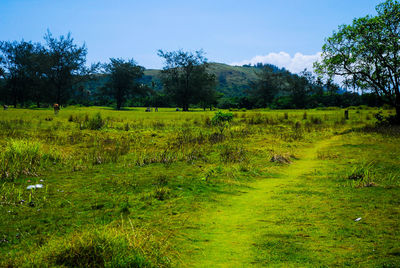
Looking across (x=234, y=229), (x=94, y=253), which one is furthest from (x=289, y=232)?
(x=94, y=253)

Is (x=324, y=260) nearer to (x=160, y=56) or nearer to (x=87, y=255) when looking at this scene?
(x=87, y=255)

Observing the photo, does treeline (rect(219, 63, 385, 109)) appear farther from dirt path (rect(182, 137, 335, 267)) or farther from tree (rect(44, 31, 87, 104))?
dirt path (rect(182, 137, 335, 267))

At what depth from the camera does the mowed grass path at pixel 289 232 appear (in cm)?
351

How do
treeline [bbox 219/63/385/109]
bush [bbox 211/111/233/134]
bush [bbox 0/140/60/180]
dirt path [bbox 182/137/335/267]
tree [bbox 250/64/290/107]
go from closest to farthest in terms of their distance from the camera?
dirt path [bbox 182/137/335/267], bush [bbox 0/140/60/180], bush [bbox 211/111/233/134], treeline [bbox 219/63/385/109], tree [bbox 250/64/290/107]

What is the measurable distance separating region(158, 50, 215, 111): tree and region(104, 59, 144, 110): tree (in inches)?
292

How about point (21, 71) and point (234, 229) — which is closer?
point (234, 229)

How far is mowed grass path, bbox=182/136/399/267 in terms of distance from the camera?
11.5 feet

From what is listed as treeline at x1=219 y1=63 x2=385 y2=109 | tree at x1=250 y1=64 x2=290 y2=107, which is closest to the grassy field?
treeline at x1=219 y1=63 x2=385 y2=109

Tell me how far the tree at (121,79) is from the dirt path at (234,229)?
209 feet

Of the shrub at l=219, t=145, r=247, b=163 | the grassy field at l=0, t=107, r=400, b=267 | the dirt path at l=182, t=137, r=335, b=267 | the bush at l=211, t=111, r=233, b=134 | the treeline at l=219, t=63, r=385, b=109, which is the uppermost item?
the treeline at l=219, t=63, r=385, b=109

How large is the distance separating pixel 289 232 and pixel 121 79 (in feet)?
222

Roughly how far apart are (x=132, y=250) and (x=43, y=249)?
117cm

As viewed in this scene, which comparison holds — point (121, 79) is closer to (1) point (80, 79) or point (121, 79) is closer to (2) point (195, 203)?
(1) point (80, 79)

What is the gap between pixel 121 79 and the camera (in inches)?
2648
